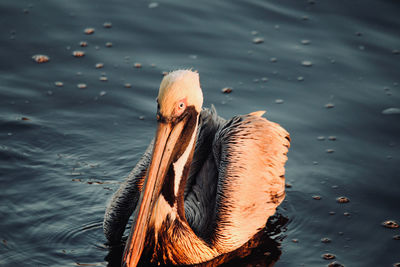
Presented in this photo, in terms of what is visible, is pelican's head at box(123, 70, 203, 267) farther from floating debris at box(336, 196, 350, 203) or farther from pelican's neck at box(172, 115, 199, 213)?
floating debris at box(336, 196, 350, 203)

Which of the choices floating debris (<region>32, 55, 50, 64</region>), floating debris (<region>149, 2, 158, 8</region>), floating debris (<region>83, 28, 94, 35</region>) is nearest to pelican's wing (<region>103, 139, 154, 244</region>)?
floating debris (<region>32, 55, 50, 64</region>)

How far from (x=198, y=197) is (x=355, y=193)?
1.63 meters

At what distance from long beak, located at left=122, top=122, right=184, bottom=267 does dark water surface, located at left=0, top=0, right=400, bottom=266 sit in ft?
1.93

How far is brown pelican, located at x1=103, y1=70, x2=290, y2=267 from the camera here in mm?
4680

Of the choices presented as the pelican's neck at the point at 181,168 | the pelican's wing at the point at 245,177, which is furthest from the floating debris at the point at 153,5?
the pelican's neck at the point at 181,168

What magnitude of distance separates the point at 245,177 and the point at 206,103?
2149 millimetres

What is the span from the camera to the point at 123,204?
5270 millimetres

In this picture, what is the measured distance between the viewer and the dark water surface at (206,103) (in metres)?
5.63

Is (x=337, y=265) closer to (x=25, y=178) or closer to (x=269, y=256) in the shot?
(x=269, y=256)

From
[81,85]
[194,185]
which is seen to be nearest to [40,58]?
[81,85]

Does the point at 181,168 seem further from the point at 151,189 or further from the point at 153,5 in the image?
the point at 153,5

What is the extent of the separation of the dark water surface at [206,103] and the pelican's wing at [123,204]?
204mm

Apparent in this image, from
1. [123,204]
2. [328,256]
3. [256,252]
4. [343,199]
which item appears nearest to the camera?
[123,204]

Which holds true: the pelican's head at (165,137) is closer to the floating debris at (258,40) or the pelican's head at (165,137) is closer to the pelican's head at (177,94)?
the pelican's head at (177,94)
